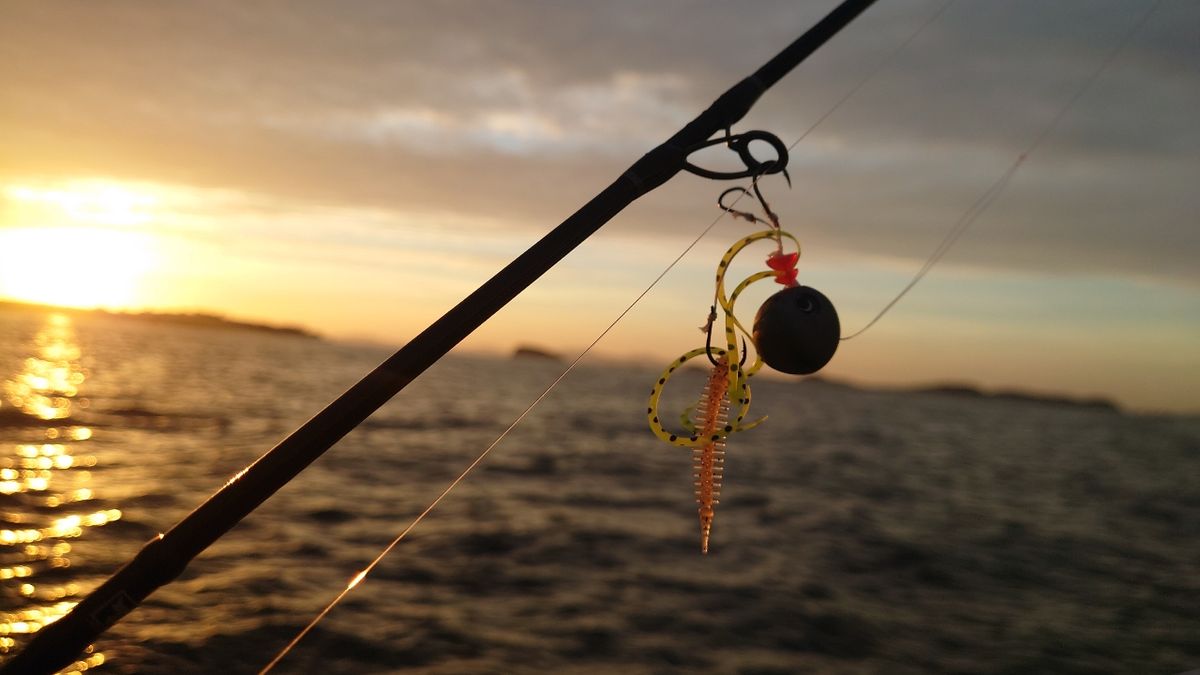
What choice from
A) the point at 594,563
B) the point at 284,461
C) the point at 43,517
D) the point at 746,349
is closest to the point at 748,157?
the point at 746,349

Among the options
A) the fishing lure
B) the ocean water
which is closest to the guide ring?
the fishing lure

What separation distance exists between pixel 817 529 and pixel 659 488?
3.92 metres

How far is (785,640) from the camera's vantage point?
910 centimetres

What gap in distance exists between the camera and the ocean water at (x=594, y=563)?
8.55m

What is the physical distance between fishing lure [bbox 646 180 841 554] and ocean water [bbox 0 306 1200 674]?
504 cm

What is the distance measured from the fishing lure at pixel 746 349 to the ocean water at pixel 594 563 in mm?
5041

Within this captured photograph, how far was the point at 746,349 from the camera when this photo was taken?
3662 mm

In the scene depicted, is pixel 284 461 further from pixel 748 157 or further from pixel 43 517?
pixel 43 517

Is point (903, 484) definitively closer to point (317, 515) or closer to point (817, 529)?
point (817, 529)

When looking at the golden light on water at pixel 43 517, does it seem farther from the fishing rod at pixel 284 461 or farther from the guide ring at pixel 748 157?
the guide ring at pixel 748 157

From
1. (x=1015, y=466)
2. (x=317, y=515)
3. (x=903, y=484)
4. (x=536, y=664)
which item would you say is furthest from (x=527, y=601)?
(x=1015, y=466)

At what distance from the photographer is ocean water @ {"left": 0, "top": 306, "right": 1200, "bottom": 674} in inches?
336

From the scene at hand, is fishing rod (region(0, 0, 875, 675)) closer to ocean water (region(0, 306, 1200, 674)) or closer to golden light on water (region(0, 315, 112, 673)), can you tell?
golden light on water (region(0, 315, 112, 673))

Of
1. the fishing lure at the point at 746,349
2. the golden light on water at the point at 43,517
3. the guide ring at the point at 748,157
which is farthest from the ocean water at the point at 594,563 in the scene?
the guide ring at the point at 748,157
